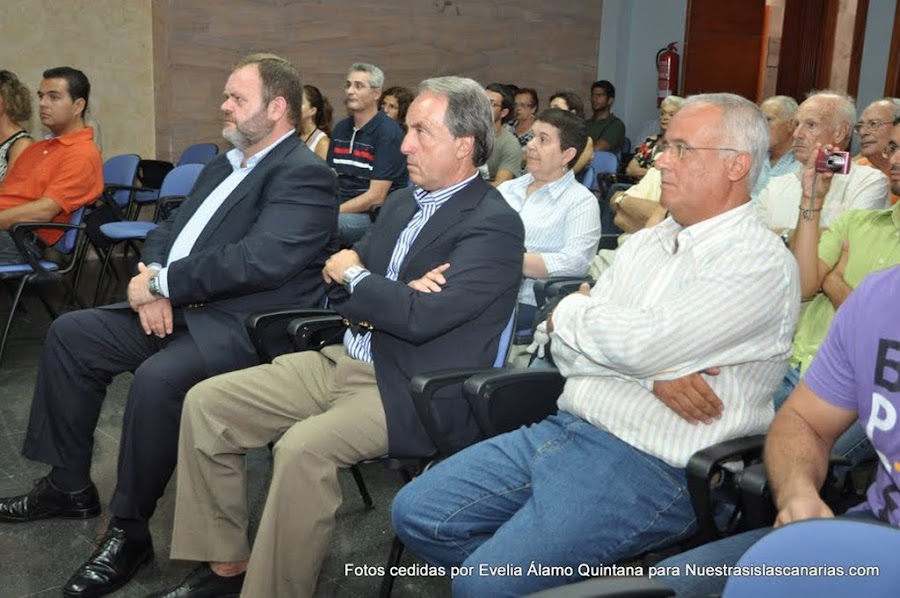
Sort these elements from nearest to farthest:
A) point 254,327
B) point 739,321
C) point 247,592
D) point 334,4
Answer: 1. point 739,321
2. point 247,592
3. point 254,327
4. point 334,4

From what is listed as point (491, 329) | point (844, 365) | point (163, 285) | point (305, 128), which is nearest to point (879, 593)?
point (844, 365)

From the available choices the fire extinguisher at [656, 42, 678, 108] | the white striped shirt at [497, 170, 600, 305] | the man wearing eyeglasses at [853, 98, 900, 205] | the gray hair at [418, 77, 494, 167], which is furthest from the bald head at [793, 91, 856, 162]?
the fire extinguisher at [656, 42, 678, 108]

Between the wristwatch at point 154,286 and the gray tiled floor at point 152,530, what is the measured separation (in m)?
0.70

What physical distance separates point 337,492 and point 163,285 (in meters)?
0.90

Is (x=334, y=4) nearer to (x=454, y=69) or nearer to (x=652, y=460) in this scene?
(x=454, y=69)

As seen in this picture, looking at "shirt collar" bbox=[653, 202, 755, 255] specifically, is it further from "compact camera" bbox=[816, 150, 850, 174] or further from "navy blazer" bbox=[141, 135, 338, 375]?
"navy blazer" bbox=[141, 135, 338, 375]

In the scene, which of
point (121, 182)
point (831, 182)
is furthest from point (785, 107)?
point (121, 182)

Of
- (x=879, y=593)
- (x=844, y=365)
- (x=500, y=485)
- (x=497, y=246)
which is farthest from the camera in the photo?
(x=497, y=246)

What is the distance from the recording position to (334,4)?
25.5 feet

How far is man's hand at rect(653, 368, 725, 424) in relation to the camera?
1.79 metres

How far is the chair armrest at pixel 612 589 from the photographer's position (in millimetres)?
1169

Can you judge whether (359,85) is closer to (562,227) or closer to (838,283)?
(562,227)

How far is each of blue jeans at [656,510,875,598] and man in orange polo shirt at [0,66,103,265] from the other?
3.56 metres

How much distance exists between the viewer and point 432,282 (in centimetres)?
221
